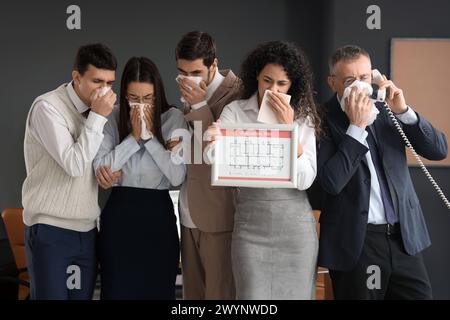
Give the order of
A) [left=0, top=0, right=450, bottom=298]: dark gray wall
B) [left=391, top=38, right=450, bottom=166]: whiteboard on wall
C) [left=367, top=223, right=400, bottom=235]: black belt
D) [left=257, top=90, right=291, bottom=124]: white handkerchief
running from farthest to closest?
[left=0, top=0, right=450, bottom=298]: dark gray wall → [left=391, top=38, right=450, bottom=166]: whiteboard on wall → [left=367, top=223, right=400, bottom=235]: black belt → [left=257, top=90, right=291, bottom=124]: white handkerchief

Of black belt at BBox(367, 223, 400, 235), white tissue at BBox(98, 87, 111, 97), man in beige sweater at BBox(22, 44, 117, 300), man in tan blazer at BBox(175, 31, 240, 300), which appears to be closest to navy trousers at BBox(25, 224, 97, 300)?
man in beige sweater at BBox(22, 44, 117, 300)

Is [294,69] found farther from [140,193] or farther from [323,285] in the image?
[323,285]

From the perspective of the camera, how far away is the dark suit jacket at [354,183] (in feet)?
7.05

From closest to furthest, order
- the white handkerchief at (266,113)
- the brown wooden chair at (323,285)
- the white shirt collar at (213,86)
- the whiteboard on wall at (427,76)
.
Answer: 1. the white handkerchief at (266,113)
2. the white shirt collar at (213,86)
3. the brown wooden chair at (323,285)
4. the whiteboard on wall at (427,76)

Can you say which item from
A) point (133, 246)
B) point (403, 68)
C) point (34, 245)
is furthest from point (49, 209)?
point (403, 68)

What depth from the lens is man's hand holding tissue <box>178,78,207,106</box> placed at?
2332mm

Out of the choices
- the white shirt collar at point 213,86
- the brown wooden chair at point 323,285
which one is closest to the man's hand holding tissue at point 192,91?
the white shirt collar at point 213,86

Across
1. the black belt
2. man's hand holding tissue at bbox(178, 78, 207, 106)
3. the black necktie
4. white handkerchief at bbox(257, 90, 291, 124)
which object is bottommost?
the black belt

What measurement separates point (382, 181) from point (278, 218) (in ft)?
1.34

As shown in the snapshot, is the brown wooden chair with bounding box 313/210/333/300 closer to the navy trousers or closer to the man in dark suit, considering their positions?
the man in dark suit

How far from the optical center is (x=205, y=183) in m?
2.38

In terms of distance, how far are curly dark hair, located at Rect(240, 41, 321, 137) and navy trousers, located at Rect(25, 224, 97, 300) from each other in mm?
889

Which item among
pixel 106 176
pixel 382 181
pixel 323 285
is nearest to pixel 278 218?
pixel 382 181

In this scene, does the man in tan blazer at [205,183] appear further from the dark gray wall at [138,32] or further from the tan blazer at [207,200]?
Result: the dark gray wall at [138,32]
